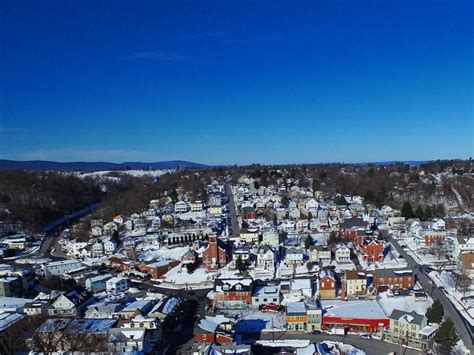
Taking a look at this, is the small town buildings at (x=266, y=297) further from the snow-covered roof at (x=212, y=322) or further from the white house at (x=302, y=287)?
the snow-covered roof at (x=212, y=322)

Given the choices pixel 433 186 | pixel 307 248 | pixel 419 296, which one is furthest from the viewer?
pixel 433 186

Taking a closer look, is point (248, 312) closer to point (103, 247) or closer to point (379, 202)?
point (103, 247)

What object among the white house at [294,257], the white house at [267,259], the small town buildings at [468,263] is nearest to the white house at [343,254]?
the white house at [294,257]

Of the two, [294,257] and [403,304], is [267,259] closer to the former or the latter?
[294,257]

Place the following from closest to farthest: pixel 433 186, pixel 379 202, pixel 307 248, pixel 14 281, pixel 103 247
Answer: pixel 14 281, pixel 307 248, pixel 103 247, pixel 379 202, pixel 433 186

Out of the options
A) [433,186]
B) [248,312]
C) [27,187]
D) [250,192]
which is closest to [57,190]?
[27,187]

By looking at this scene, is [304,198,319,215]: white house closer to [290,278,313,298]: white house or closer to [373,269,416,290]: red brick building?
[373,269,416,290]: red brick building

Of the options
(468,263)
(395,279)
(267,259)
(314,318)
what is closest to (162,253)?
(267,259)

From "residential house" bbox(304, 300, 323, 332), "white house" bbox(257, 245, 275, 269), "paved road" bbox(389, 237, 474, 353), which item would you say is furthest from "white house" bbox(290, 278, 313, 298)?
"paved road" bbox(389, 237, 474, 353)
